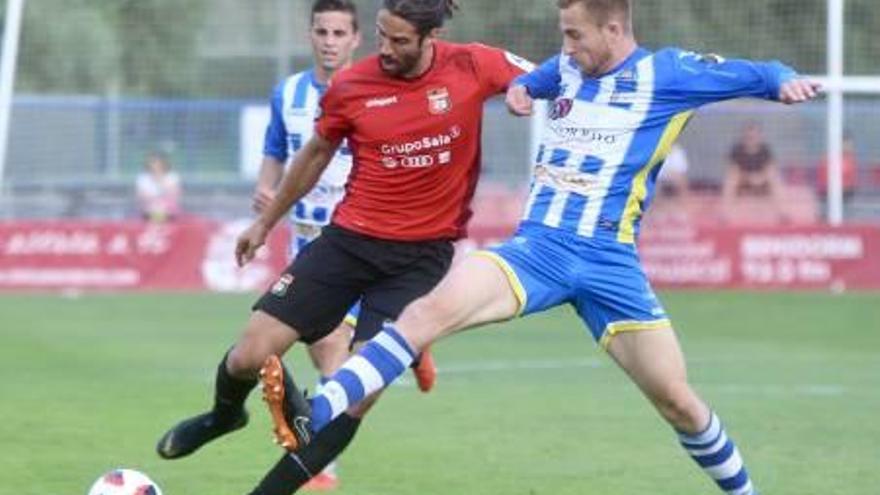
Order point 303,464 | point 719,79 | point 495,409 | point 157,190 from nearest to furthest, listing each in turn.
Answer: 1. point 303,464
2. point 719,79
3. point 495,409
4. point 157,190

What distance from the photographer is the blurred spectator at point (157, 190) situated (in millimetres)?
27516

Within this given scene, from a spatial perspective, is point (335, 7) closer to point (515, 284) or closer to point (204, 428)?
point (204, 428)

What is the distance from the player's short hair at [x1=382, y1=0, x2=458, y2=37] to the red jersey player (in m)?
0.03

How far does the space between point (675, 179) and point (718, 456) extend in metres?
19.1

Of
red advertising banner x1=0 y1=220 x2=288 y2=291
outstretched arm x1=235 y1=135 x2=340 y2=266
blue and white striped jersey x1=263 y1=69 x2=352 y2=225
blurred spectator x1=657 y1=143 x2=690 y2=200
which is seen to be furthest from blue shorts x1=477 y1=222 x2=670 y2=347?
blurred spectator x1=657 y1=143 x2=690 y2=200

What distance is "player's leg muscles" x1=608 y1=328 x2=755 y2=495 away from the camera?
845cm

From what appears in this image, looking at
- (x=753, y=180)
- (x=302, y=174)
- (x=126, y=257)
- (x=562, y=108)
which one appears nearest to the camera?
(x=562, y=108)

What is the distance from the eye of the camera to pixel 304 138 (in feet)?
36.4

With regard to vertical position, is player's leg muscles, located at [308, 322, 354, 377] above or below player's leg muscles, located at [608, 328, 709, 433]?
below

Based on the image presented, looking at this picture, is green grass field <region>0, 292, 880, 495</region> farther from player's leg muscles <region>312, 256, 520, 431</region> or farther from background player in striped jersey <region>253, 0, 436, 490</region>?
player's leg muscles <region>312, 256, 520, 431</region>

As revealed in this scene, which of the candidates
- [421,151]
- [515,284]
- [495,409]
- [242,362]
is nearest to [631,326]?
[515,284]

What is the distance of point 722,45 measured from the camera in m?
25.0

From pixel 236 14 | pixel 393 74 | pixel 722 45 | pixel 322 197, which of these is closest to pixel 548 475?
pixel 322 197

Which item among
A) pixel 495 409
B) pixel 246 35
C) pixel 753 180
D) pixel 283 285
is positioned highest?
pixel 283 285
